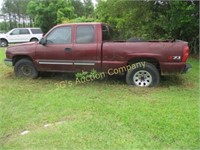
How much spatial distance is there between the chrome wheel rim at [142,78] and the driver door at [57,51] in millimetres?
1748

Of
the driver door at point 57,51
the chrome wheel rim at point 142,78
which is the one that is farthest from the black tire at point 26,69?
the chrome wheel rim at point 142,78

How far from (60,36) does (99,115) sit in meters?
3.25

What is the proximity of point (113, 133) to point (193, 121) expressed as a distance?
148 cm

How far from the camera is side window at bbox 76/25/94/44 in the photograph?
7.50 meters

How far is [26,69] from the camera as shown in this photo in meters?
8.25

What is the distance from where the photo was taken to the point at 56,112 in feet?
17.8

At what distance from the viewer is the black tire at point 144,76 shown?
7.21 m

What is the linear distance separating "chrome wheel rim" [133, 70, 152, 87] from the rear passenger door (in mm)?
1102

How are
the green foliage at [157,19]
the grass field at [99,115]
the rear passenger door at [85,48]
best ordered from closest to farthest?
1. the grass field at [99,115]
2. the rear passenger door at [85,48]
3. the green foliage at [157,19]

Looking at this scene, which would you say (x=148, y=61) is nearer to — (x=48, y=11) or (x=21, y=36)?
(x=21, y=36)

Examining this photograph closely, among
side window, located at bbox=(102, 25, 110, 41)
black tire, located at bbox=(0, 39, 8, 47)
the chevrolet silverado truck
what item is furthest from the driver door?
black tire, located at bbox=(0, 39, 8, 47)

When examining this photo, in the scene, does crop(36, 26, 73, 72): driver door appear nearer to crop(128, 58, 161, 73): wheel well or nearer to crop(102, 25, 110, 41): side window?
crop(102, 25, 110, 41): side window

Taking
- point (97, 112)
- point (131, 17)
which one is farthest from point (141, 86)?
point (131, 17)

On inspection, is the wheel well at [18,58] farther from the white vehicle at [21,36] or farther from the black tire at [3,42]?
the black tire at [3,42]
